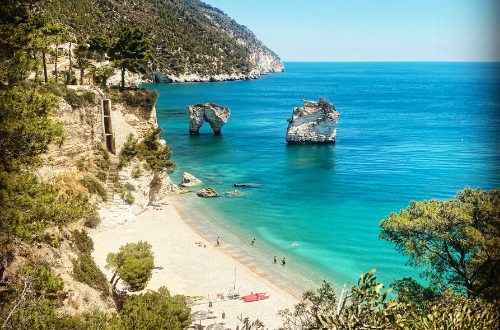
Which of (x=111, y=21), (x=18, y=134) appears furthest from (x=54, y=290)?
(x=111, y=21)

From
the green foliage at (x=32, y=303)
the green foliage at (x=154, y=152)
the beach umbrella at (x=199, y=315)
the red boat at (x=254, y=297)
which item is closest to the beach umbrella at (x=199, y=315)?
the beach umbrella at (x=199, y=315)

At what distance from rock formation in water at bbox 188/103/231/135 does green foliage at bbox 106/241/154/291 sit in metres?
55.9

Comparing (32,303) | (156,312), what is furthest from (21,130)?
(156,312)

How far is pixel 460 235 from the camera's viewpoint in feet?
57.0

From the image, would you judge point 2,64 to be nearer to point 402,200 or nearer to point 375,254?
point 375,254

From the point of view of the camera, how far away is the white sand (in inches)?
993

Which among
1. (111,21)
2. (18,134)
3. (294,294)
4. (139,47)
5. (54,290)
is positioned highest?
(111,21)

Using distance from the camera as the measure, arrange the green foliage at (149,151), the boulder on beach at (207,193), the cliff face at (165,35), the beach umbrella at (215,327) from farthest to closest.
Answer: the cliff face at (165,35) < the boulder on beach at (207,193) < the green foliage at (149,151) < the beach umbrella at (215,327)

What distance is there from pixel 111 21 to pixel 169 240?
396 feet

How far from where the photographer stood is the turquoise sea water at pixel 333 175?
33781 mm

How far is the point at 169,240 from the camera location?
112ft

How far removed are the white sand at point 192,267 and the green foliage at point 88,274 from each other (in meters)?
5.89

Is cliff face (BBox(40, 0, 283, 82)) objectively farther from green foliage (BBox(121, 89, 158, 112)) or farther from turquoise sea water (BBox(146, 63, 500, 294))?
green foliage (BBox(121, 89, 158, 112))

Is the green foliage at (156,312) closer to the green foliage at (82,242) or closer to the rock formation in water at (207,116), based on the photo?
the green foliage at (82,242)
